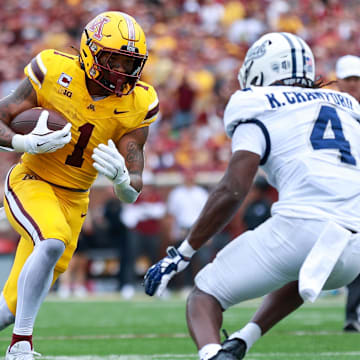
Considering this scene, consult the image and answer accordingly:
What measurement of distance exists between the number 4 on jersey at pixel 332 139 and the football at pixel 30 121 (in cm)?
156

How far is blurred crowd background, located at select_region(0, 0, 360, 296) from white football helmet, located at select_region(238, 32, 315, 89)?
23.8 feet

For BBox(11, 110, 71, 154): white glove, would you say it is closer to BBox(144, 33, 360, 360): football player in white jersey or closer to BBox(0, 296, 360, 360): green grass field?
BBox(144, 33, 360, 360): football player in white jersey

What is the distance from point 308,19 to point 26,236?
33.9ft

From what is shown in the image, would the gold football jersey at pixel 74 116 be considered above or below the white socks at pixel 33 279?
above

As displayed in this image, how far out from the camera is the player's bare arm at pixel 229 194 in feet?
9.50

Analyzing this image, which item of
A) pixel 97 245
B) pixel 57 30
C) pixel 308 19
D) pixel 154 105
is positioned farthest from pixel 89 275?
pixel 154 105

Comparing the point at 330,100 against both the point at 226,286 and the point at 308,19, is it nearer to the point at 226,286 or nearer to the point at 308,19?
the point at 226,286

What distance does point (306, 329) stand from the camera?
6395 millimetres

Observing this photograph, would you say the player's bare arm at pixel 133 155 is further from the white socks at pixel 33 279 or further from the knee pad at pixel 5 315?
the knee pad at pixel 5 315

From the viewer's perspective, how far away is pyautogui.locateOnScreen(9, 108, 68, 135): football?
4078mm

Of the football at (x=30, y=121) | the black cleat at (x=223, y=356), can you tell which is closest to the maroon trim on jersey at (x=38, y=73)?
the football at (x=30, y=121)

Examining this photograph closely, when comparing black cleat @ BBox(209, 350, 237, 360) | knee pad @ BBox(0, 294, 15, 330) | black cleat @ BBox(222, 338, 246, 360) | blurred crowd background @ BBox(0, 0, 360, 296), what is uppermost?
black cleat @ BBox(209, 350, 237, 360)

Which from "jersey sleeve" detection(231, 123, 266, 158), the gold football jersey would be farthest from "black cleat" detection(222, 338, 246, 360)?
the gold football jersey

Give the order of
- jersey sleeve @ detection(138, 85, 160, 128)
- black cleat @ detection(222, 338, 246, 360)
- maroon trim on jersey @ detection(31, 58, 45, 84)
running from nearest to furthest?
black cleat @ detection(222, 338, 246, 360)
maroon trim on jersey @ detection(31, 58, 45, 84)
jersey sleeve @ detection(138, 85, 160, 128)
